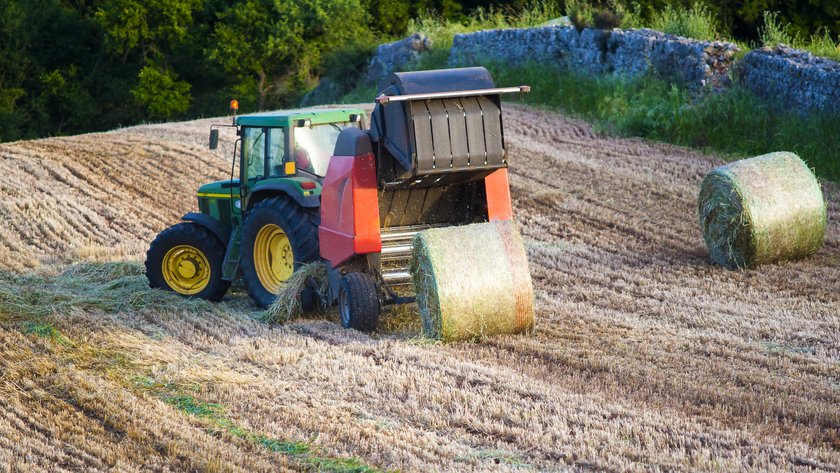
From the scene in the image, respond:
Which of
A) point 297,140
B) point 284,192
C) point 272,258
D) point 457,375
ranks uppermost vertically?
point 297,140

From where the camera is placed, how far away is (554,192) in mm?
14828

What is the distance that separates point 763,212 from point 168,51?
31851 millimetres

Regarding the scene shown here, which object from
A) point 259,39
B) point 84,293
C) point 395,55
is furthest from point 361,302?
point 259,39

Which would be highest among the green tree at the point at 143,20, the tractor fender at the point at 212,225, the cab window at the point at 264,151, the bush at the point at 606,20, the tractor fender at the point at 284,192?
the green tree at the point at 143,20

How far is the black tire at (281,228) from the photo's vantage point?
901cm

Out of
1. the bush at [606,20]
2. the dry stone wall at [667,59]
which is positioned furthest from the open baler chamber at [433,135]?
the bush at [606,20]

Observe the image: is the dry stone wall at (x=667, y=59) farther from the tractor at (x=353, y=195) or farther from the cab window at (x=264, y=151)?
the cab window at (x=264, y=151)

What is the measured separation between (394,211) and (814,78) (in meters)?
8.97

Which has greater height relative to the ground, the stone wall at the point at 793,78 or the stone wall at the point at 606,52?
the stone wall at the point at 606,52

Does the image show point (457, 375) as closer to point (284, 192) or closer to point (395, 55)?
point (284, 192)

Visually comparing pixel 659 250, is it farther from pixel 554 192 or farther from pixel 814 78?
pixel 814 78

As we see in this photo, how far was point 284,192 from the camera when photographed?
9.43m

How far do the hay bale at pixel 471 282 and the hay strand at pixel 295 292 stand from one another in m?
1.13

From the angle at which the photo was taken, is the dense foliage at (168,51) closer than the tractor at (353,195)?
No
